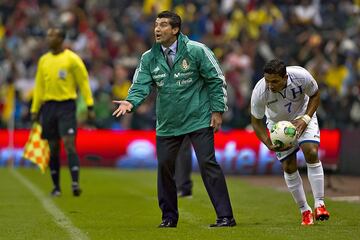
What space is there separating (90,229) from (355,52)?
55.1ft

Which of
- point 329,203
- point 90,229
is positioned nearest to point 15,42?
point 329,203

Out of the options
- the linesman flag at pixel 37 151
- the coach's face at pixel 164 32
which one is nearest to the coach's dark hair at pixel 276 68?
the coach's face at pixel 164 32

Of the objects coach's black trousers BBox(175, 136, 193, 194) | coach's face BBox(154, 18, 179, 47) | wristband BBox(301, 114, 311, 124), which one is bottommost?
coach's black trousers BBox(175, 136, 193, 194)

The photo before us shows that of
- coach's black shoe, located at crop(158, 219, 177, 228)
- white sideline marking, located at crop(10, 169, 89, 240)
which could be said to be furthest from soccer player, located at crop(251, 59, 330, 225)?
white sideline marking, located at crop(10, 169, 89, 240)

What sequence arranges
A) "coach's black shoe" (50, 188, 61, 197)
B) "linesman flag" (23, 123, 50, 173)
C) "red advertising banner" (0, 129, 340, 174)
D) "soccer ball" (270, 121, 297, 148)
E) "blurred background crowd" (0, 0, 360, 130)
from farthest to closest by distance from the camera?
"blurred background crowd" (0, 0, 360, 130) → "red advertising banner" (0, 129, 340, 174) → "linesman flag" (23, 123, 50, 173) → "coach's black shoe" (50, 188, 61, 197) → "soccer ball" (270, 121, 297, 148)

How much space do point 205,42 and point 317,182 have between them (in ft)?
52.6

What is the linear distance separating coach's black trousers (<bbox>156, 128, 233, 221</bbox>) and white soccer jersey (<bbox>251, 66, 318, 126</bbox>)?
23.7 inches

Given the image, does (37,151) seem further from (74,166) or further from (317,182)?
(317,182)

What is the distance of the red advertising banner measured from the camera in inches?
900

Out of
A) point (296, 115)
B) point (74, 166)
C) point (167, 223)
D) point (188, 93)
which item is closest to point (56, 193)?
point (74, 166)

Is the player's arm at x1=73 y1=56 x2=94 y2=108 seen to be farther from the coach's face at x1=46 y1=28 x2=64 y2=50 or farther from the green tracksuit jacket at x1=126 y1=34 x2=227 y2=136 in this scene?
the green tracksuit jacket at x1=126 y1=34 x2=227 y2=136

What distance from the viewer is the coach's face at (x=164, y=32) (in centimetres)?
1046

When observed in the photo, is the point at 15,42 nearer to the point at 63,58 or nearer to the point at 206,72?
the point at 63,58

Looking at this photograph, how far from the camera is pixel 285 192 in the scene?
16953mm
